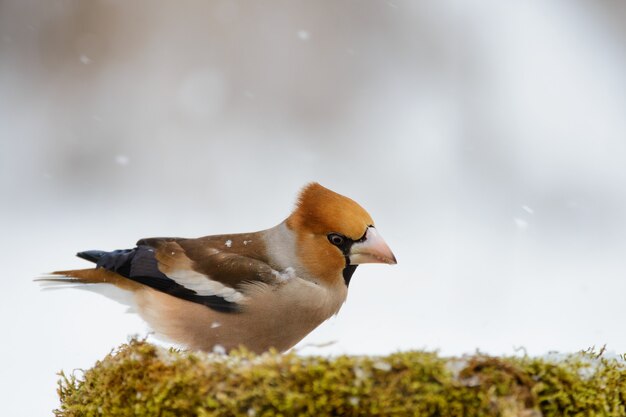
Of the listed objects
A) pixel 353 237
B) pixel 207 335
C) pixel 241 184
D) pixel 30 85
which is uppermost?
pixel 30 85

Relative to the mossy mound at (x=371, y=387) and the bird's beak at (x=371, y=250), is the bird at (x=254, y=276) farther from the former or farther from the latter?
the mossy mound at (x=371, y=387)

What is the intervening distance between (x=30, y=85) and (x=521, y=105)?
4.88 m

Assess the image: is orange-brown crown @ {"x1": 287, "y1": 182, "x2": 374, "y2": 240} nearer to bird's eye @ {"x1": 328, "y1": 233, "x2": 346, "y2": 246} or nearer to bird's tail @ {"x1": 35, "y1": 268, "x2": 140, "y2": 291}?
bird's eye @ {"x1": 328, "y1": 233, "x2": 346, "y2": 246}

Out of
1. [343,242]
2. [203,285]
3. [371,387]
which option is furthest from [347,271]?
[371,387]

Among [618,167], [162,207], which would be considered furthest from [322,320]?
[618,167]

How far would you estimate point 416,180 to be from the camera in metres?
7.32

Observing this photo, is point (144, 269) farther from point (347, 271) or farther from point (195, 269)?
point (347, 271)

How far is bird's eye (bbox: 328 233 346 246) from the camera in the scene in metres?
2.74

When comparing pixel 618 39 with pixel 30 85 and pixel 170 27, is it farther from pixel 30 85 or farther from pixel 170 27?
pixel 30 85

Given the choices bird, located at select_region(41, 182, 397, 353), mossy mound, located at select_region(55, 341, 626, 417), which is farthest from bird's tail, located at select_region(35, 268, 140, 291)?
mossy mound, located at select_region(55, 341, 626, 417)

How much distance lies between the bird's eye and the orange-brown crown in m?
0.02

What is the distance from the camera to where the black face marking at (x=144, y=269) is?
8.92ft

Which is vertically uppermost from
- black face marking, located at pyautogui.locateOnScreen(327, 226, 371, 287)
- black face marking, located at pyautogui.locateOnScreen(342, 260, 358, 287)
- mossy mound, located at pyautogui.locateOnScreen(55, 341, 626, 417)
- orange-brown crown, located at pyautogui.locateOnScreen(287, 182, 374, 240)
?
orange-brown crown, located at pyautogui.locateOnScreen(287, 182, 374, 240)

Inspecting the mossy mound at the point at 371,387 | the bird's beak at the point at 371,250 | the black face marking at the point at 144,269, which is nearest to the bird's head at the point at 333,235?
the bird's beak at the point at 371,250
